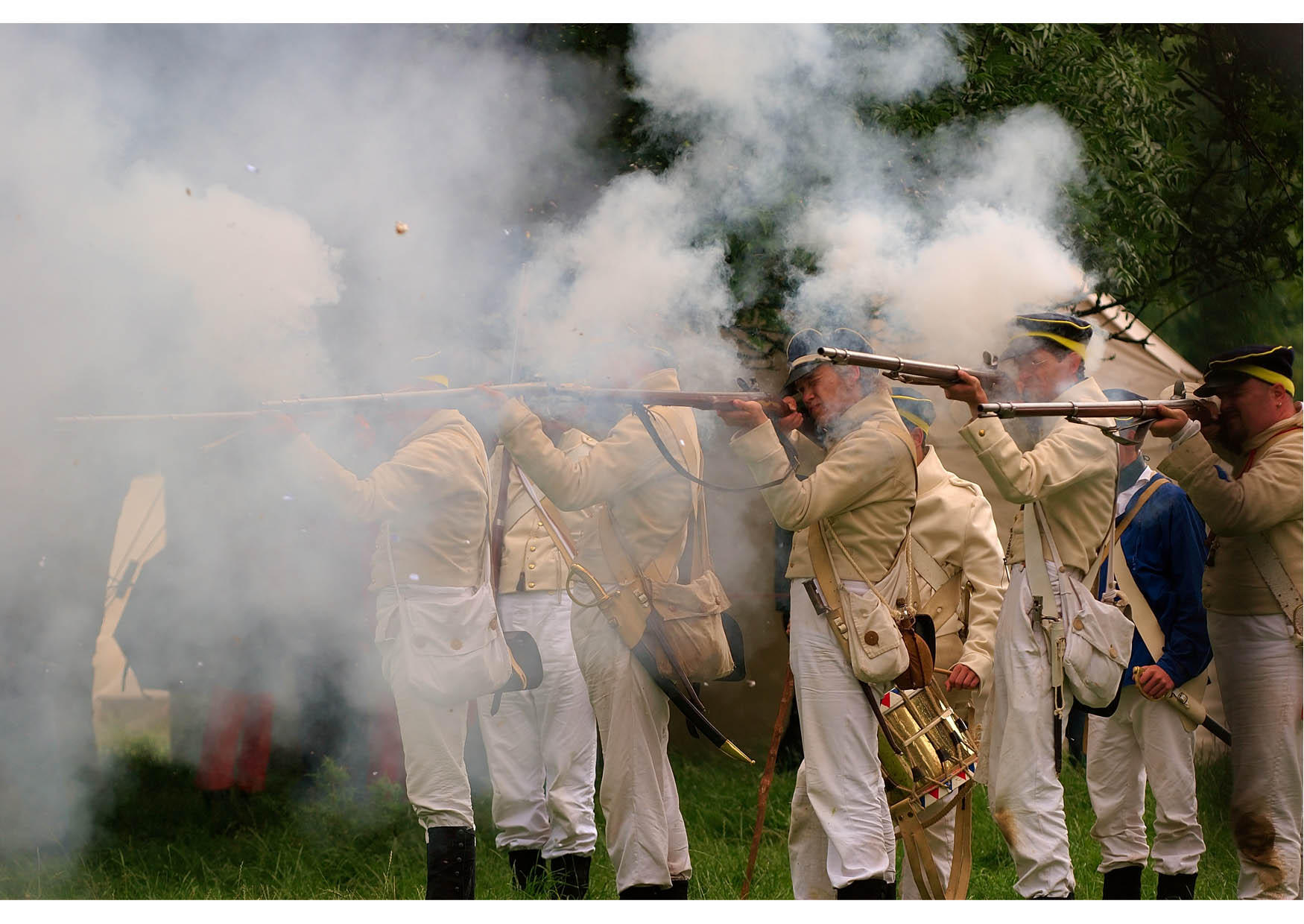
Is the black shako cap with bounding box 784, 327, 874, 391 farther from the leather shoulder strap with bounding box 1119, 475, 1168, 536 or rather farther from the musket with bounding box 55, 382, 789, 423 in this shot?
the leather shoulder strap with bounding box 1119, 475, 1168, 536

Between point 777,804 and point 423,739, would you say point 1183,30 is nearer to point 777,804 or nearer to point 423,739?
point 777,804

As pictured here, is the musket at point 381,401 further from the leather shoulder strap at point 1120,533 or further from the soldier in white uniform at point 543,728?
the leather shoulder strap at point 1120,533

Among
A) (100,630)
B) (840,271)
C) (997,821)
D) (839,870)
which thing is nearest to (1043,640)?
(997,821)

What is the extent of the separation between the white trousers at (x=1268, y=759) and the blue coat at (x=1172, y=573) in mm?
165

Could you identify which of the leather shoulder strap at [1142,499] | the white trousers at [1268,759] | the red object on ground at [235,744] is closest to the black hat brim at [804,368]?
the leather shoulder strap at [1142,499]

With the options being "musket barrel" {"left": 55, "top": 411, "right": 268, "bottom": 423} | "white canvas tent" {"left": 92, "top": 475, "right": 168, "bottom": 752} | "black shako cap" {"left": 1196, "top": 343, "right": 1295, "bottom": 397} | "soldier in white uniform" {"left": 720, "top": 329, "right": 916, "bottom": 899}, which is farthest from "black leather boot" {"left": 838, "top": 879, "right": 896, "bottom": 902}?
"white canvas tent" {"left": 92, "top": 475, "right": 168, "bottom": 752}

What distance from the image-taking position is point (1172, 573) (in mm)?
4605

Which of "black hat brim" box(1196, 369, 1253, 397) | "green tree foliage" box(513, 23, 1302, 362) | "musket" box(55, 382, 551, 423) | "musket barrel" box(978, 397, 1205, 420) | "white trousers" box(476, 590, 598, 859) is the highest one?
"green tree foliage" box(513, 23, 1302, 362)

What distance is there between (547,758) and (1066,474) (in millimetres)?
2031

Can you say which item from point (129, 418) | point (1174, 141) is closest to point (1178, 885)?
point (1174, 141)

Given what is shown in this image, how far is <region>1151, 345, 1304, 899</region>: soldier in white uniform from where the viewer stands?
439 centimetres

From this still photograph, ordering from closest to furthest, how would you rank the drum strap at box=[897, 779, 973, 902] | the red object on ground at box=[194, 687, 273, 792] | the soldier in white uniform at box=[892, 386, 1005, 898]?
1. the drum strap at box=[897, 779, 973, 902]
2. the soldier in white uniform at box=[892, 386, 1005, 898]
3. the red object on ground at box=[194, 687, 273, 792]

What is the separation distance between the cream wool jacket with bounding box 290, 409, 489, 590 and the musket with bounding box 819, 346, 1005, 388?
1.28 m

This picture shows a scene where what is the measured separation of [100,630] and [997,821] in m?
3.34
